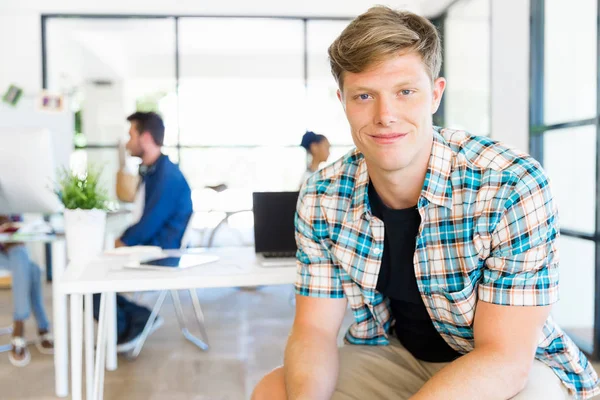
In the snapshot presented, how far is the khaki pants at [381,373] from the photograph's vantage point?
1366mm

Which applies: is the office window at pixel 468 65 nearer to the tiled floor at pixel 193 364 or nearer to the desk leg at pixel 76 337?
A: the tiled floor at pixel 193 364

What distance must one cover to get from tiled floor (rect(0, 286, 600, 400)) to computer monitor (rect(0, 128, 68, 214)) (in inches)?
36.2

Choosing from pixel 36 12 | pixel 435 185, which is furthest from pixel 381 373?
pixel 36 12

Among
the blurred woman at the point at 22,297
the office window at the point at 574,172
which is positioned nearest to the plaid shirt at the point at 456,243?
the office window at the point at 574,172

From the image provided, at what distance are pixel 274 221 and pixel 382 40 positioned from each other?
116 centimetres

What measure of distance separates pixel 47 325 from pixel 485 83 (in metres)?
3.82

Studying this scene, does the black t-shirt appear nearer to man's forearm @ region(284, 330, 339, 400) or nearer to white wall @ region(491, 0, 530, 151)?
man's forearm @ region(284, 330, 339, 400)

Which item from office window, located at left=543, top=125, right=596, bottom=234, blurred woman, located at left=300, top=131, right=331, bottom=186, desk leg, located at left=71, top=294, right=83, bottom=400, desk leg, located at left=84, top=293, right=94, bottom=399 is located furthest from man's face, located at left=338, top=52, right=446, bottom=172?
blurred woman, located at left=300, top=131, right=331, bottom=186

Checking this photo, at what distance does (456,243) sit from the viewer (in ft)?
3.96

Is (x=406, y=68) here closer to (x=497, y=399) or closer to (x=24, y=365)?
(x=497, y=399)

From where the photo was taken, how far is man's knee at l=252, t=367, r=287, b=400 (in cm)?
135

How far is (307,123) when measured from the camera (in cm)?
576

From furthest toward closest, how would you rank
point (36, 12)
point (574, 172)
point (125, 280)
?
point (36, 12), point (574, 172), point (125, 280)

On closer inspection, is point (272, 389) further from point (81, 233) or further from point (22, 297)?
point (22, 297)
